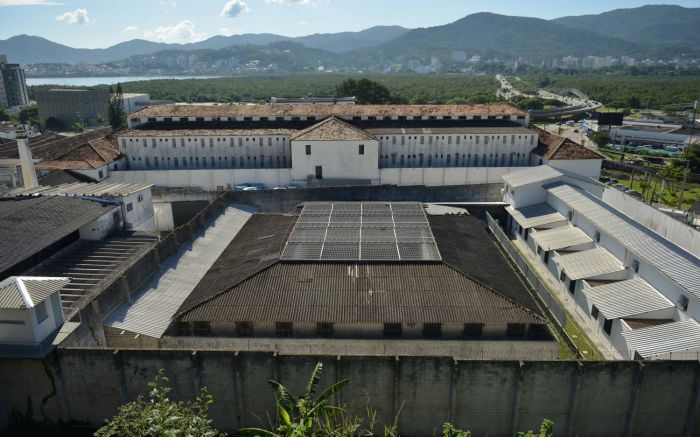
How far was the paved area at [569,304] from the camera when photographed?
25.6 metres

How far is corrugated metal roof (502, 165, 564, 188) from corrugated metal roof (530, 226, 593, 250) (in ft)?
19.9

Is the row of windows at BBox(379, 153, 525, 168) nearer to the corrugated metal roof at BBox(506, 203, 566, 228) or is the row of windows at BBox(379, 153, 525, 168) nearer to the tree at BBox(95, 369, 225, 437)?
the corrugated metal roof at BBox(506, 203, 566, 228)

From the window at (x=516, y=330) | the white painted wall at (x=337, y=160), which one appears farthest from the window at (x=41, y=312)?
the white painted wall at (x=337, y=160)

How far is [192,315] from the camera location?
924 inches

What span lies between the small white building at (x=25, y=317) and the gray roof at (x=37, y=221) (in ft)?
15.3

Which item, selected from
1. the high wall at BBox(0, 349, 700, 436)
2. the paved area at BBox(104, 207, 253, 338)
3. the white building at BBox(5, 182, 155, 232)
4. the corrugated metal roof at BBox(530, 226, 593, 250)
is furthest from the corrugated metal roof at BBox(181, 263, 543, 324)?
the white building at BBox(5, 182, 155, 232)

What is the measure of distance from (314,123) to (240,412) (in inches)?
1712

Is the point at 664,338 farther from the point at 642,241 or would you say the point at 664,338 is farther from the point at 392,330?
the point at 392,330

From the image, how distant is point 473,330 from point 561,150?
116 feet

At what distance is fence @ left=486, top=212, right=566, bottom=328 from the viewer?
26781mm

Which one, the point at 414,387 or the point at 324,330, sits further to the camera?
the point at 324,330

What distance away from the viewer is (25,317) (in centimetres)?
1927

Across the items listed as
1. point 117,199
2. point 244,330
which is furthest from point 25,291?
point 117,199

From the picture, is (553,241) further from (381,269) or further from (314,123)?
(314,123)
